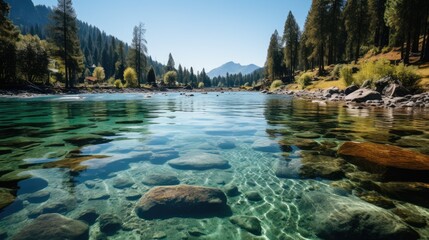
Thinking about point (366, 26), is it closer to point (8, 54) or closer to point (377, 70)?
point (377, 70)

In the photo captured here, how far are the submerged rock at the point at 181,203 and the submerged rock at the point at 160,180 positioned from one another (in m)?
0.56

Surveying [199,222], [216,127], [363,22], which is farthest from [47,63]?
[363,22]

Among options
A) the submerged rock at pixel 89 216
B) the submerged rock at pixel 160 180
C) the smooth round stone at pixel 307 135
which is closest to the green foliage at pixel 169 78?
the smooth round stone at pixel 307 135

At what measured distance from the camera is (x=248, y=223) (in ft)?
10.6

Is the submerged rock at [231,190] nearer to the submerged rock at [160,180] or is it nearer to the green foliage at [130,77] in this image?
the submerged rock at [160,180]

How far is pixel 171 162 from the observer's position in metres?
5.68

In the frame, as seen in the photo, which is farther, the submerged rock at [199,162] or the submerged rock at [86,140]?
the submerged rock at [86,140]

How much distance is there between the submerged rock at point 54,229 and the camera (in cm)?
276

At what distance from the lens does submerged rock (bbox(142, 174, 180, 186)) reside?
449 cm

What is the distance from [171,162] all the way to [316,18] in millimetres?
48876

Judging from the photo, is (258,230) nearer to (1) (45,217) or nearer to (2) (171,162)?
(1) (45,217)

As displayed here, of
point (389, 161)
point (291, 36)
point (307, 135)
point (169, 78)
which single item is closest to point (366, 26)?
point (291, 36)

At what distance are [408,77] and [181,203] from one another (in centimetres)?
2403

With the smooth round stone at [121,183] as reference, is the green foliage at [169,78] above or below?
above
